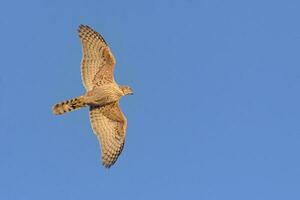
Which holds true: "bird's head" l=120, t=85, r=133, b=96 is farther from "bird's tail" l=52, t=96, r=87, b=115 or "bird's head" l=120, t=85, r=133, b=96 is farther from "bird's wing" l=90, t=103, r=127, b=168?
"bird's tail" l=52, t=96, r=87, b=115

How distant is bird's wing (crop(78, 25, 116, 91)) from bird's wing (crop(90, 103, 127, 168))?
1.00 m

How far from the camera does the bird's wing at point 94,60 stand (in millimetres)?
27578

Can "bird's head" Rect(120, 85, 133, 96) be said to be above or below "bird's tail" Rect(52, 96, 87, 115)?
above

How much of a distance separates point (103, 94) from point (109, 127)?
55.9 inches

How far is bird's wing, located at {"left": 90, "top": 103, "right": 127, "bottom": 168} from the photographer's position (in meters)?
27.8

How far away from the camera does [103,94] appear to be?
27.4 metres

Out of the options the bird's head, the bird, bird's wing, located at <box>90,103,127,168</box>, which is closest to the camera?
the bird

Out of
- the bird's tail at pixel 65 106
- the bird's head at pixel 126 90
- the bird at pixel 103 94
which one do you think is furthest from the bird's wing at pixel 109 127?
the bird's tail at pixel 65 106

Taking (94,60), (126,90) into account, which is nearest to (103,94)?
(126,90)

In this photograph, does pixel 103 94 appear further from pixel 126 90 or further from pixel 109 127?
pixel 109 127

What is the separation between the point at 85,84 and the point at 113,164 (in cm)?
287

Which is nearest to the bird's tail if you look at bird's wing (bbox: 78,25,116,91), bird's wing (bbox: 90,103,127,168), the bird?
the bird

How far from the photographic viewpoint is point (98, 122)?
2822cm

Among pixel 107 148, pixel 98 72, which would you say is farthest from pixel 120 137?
pixel 98 72
